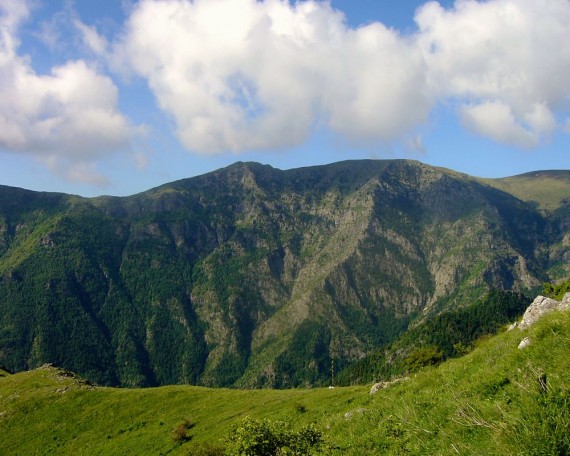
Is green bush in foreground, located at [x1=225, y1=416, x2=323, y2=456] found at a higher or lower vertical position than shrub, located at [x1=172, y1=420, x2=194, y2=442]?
higher

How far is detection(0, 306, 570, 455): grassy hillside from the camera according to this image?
9688 millimetres

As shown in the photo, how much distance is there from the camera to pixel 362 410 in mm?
24734

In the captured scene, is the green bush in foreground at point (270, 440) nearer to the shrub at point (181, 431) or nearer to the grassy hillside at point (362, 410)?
the grassy hillside at point (362, 410)

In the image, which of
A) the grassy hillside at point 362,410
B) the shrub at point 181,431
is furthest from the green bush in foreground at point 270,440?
the shrub at point 181,431

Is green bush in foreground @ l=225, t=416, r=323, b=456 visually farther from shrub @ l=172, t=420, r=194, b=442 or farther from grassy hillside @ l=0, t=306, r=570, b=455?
shrub @ l=172, t=420, r=194, b=442

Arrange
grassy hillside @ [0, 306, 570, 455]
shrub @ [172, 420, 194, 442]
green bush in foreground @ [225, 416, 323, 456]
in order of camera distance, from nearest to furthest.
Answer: grassy hillside @ [0, 306, 570, 455], green bush in foreground @ [225, 416, 323, 456], shrub @ [172, 420, 194, 442]

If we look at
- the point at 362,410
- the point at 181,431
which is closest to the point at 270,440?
the point at 362,410

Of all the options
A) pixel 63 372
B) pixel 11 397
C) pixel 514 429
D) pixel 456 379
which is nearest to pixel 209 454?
pixel 456 379

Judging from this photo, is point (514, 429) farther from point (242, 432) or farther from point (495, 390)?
point (242, 432)

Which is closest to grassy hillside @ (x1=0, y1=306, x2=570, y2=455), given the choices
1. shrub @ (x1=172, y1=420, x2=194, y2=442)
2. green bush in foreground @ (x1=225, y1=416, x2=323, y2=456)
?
shrub @ (x1=172, y1=420, x2=194, y2=442)

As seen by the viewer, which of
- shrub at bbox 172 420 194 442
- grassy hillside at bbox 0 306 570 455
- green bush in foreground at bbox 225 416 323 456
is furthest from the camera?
shrub at bbox 172 420 194 442

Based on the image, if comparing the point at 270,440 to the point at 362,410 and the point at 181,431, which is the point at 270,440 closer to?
the point at 362,410

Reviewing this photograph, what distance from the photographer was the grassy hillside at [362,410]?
31.8ft

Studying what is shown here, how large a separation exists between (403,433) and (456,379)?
291 inches
